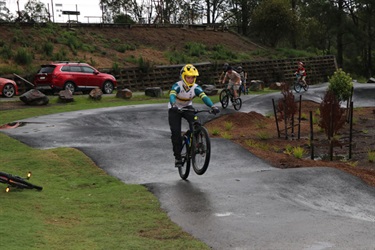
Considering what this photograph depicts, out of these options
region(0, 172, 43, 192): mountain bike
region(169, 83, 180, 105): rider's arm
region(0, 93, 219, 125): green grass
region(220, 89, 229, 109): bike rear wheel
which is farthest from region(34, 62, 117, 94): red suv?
region(0, 172, 43, 192): mountain bike

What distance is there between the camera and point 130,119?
1977 centimetres

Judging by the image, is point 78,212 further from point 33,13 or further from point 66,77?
point 33,13

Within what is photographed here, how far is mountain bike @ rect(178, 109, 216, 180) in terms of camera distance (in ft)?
29.9

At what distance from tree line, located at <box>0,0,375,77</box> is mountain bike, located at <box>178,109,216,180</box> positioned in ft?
126

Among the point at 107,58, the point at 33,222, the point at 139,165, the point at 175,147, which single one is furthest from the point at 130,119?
the point at 107,58

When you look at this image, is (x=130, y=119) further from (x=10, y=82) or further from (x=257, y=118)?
(x=10, y=82)

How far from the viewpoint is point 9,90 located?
2722cm

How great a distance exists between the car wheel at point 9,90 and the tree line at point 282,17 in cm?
1903

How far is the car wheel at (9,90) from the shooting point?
88.7ft

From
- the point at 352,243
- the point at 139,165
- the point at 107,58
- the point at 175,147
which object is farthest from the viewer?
the point at 107,58

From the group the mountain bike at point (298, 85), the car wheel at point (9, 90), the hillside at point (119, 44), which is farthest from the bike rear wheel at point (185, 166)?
the hillside at point (119, 44)

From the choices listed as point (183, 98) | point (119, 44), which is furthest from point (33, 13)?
point (183, 98)

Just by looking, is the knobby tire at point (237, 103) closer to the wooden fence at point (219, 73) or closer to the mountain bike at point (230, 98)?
the mountain bike at point (230, 98)

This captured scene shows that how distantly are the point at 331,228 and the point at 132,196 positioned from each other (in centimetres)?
316
